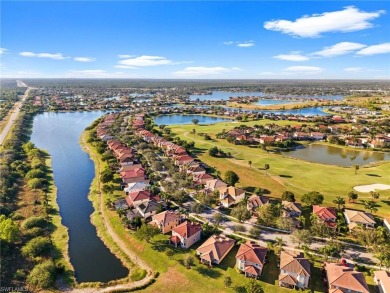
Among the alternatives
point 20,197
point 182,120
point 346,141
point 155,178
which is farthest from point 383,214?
point 182,120

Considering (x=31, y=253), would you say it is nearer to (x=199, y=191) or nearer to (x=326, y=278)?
(x=199, y=191)

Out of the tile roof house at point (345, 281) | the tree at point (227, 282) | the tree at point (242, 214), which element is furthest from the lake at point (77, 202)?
the tile roof house at point (345, 281)

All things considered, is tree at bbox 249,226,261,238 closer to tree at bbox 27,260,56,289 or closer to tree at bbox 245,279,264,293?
tree at bbox 245,279,264,293

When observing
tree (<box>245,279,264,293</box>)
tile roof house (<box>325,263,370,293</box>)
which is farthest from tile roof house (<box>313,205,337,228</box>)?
tree (<box>245,279,264,293</box>)

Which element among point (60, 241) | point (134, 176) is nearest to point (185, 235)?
point (60, 241)

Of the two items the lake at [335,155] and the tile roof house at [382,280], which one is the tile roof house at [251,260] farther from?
the lake at [335,155]

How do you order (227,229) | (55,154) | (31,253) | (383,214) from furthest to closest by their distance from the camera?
(55,154), (383,214), (227,229), (31,253)

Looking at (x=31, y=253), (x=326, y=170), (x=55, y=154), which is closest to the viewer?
(x=31, y=253)

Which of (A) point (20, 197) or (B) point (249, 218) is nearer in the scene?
(B) point (249, 218)

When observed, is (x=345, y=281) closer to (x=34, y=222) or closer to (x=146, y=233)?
(x=146, y=233)
